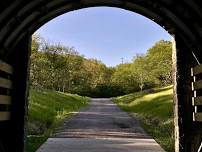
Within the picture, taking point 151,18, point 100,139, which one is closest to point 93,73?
point 100,139

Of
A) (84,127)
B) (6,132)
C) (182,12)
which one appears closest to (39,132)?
(84,127)

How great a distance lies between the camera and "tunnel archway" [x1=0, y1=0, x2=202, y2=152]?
31.4 feet

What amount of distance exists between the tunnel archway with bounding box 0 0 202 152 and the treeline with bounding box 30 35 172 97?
55.1 metres

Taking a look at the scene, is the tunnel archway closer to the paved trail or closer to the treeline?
the paved trail

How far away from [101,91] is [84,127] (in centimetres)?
6535

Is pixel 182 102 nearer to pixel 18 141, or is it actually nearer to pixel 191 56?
pixel 191 56

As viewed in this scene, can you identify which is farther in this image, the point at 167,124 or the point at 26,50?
the point at 167,124

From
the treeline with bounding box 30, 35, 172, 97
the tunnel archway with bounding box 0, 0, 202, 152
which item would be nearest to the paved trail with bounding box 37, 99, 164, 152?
the tunnel archway with bounding box 0, 0, 202, 152

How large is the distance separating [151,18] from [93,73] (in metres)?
91.0

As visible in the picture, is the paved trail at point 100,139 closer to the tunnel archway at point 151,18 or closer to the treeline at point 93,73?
Result: the tunnel archway at point 151,18

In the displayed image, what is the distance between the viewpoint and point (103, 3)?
35.2 feet

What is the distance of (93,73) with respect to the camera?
10188cm

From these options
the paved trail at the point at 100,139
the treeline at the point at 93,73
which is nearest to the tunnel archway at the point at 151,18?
the paved trail at the point at 100,139

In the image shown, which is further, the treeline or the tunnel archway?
the treeline
